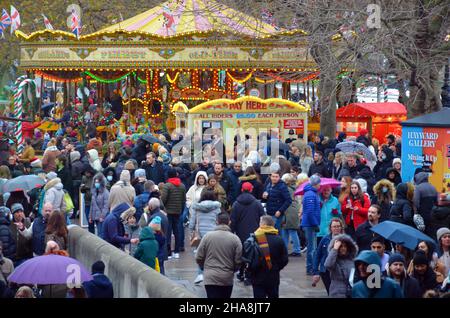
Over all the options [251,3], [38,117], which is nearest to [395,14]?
[251,3]

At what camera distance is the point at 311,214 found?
51.8ft

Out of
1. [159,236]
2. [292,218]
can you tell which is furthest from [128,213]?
[292,218]

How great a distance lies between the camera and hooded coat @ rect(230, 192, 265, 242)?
15.2m

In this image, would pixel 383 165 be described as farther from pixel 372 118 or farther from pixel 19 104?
pixel 372 118

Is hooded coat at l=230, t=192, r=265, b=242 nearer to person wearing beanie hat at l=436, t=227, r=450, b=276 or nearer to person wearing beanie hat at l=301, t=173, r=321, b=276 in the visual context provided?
person wearing beanie hat at l=301, t=173, r=321, b=276

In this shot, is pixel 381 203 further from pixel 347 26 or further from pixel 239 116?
pixel 239 116

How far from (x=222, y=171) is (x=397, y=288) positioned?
31.9ft

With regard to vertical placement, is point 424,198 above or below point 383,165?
below

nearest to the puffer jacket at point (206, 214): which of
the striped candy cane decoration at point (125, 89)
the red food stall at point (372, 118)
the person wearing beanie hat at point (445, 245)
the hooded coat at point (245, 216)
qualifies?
the hooded coat at point (245, 216)

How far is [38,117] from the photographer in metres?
36.0

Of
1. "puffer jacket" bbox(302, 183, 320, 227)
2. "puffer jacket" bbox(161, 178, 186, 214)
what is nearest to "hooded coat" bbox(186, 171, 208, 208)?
"puffer jacket" bbox(161, 178, 186, 214)

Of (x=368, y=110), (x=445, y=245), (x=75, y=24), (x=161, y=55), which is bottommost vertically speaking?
(x=445, y=245)

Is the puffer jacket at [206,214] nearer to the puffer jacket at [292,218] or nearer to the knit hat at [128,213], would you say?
the knit hat at [128,213]

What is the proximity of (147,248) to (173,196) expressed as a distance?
438cm
